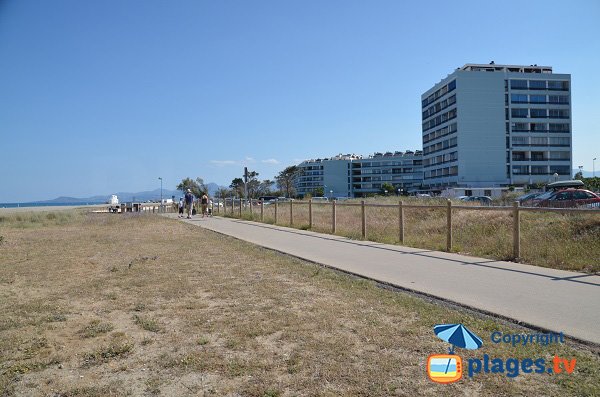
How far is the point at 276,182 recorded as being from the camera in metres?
142

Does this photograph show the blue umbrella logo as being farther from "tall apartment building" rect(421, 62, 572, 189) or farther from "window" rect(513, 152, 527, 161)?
"window" rect(513, 152, 527, 161)

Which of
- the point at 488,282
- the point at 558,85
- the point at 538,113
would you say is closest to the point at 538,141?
the point at 538,113

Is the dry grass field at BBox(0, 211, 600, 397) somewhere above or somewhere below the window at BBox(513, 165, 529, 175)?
below

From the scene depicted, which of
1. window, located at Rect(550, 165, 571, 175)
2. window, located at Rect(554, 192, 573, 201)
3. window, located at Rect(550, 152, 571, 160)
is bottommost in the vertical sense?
window, located at Rect(554, 192, 573, 201)

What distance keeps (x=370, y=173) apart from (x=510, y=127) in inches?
2501

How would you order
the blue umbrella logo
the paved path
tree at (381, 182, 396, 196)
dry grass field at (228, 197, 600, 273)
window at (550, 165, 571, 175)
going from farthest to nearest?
tree at (381, 182, 396, 196) < window at (550, 165, 571, 175) < dry grass field at (228, 197, 600, 273) < the paved path < the blue umbrella logo

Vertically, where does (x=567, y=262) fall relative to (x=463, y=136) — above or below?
below

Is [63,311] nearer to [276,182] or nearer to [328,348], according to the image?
[328,348]

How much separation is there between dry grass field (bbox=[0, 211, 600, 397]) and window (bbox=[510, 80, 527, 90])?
318 ft

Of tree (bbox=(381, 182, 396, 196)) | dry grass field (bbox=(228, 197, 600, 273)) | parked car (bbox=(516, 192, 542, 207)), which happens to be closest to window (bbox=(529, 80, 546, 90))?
tree (bbox=(381, 182, 396, 196))

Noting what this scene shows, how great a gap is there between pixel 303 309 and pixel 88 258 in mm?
7484

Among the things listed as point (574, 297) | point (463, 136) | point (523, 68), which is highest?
point (523, 68)

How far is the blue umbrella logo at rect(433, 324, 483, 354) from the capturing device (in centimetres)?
466

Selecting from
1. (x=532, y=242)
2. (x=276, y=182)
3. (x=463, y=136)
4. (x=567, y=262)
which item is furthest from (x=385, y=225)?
(x=276, y=182)
